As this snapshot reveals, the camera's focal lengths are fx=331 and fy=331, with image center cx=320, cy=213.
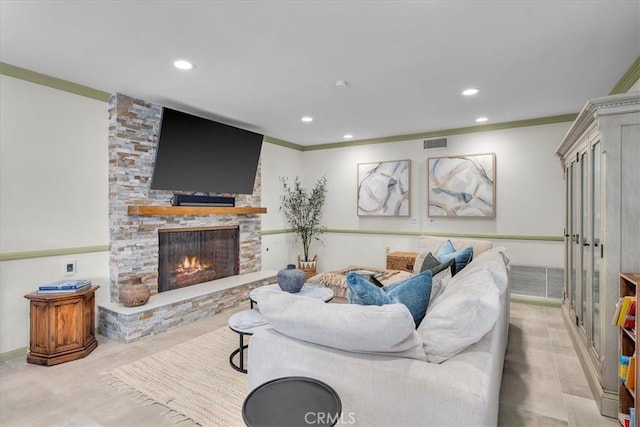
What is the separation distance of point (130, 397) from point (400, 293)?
1.95m

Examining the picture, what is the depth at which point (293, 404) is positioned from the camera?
45.8 inches

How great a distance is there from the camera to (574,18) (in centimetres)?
209

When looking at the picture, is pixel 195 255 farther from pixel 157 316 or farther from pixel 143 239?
pixel 157 316

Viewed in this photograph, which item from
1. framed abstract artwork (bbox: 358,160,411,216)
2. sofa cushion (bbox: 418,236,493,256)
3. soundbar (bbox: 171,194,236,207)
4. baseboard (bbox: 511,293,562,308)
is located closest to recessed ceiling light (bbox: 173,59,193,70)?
soundbar (bbox: 171,194,236,207)

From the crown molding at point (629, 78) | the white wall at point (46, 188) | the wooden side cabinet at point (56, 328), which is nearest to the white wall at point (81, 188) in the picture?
the white wall at point (46, 188)

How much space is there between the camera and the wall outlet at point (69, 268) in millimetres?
3148

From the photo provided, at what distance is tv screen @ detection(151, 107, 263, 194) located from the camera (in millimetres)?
3711

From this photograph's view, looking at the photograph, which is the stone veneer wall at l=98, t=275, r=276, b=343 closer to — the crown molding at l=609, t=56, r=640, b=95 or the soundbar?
the soundbar

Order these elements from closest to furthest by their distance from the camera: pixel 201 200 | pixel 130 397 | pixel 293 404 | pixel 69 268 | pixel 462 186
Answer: pixel 293 404, pixel 130 397, pixel 69 268, pixel 201 200, pixel 462 186

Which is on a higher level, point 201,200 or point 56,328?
point 201,200

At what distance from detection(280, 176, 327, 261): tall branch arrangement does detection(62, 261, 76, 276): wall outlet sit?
3276mm

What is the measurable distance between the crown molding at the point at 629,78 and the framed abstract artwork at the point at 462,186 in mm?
1602

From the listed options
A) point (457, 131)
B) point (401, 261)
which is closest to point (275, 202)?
point (401, 261)

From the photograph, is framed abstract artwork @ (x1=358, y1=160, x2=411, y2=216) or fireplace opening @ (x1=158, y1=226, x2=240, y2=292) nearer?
fireplace opening @ (x1=158, y1=226, x2=240, y2=292)
